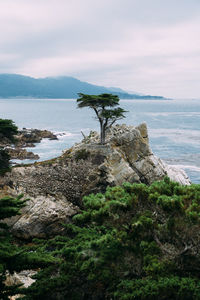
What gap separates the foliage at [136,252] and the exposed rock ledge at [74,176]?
9.65 meters

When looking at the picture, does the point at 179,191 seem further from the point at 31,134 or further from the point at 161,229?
the point at 31,134

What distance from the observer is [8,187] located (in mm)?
20625

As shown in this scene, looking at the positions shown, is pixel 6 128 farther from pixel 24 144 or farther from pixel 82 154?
pixel 24 144

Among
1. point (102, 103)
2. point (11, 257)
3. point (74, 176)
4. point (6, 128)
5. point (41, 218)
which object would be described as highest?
point (102, 103)

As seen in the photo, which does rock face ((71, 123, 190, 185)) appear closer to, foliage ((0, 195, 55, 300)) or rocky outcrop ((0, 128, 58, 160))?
foliage ((0, 195, 55, 300))

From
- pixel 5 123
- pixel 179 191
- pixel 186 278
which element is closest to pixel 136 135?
pixel 5 123

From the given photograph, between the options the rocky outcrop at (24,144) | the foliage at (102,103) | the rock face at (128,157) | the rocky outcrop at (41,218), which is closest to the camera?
the rocky outcrop at (41,218)

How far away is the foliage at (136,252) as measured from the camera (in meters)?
8.64

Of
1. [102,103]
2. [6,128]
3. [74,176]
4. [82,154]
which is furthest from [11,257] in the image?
[102,103]

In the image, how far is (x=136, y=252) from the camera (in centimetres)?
953

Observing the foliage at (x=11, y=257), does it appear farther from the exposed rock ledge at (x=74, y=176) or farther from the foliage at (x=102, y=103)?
the foliage at (x=102, y=103)

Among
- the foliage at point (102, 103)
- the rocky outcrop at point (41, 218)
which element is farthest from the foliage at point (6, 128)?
the foliage at point (102, 103)

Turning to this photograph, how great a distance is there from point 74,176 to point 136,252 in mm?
13767

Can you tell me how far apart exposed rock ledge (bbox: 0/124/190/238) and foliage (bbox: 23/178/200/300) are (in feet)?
31.7
